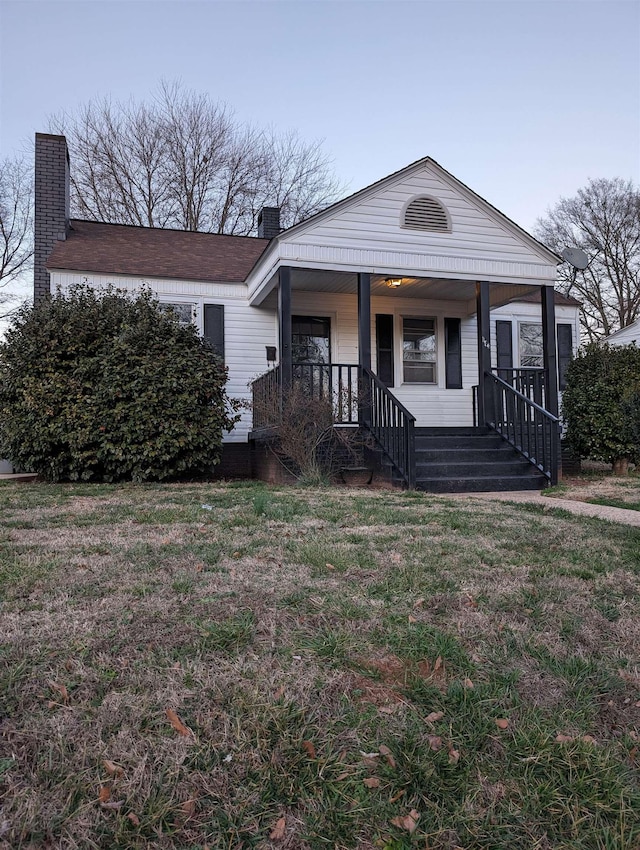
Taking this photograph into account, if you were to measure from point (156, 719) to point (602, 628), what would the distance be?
5.87 ft

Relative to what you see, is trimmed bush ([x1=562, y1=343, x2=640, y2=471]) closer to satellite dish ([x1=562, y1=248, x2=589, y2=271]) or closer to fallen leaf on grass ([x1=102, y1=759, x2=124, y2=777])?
satellite dish ([x1=562, y1=248, x2=589, y2=271])

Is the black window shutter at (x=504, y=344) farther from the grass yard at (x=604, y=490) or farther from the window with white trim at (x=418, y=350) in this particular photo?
the grass yard at (x=604, y=490)

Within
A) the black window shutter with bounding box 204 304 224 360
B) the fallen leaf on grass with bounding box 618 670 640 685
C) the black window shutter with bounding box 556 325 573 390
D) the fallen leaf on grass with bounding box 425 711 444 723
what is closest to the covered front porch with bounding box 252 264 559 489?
the black window shutter with bounding box 204 304 224 360

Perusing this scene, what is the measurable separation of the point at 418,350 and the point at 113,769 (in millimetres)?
10380

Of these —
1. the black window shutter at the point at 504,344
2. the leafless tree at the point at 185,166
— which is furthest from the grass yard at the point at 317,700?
the leafless tree at the point at 185,166

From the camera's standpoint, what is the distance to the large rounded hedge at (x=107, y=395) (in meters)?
7.91

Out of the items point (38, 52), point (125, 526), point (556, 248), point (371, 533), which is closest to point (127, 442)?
point (125, 526)

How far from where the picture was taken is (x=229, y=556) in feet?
10.8

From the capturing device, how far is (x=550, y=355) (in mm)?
9109

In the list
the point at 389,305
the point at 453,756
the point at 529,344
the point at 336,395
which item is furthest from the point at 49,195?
the point at 453,756

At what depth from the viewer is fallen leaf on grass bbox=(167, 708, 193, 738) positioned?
5.14 feet

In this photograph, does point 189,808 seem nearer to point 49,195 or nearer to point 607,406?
point 607,406

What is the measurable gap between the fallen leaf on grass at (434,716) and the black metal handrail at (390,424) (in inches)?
215

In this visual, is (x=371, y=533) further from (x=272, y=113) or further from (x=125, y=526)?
(x=272, y=113)
